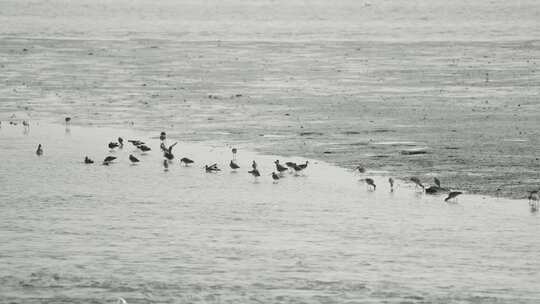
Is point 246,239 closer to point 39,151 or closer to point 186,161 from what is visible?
point 186,161

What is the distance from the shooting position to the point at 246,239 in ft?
59.0

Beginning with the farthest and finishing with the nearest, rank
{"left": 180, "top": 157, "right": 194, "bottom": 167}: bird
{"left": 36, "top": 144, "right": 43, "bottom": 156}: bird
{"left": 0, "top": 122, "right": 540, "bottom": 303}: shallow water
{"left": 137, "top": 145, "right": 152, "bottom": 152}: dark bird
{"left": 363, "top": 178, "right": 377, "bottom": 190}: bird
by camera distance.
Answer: {"left": 137, "top": 145, "right": 152, "bottom": 152}: dark bird → {"left": 36, "top": 144, "right": 43, "bottom": 156}: bird → {"left": 180, "top": 157, "right": 194, "bottom": 167}: bird → {"left": 363, "top": 178, "right": 377, "bottom": 190}: bird → {"left": 0, "top": 122, "right": 540, "bottom": 303}: shallow water

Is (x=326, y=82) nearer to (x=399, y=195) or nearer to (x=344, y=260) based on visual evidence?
(x=399, y=195)

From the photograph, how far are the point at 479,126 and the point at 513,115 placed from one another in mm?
2209

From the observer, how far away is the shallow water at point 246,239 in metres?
15.0

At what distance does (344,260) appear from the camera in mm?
16594

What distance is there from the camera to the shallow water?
15016 millimetres

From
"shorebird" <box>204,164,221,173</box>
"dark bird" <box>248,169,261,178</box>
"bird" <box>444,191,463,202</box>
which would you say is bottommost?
"bird" <box>444,191,463,202</box>

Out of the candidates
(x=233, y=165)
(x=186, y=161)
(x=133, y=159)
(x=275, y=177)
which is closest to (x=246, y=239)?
(x=275, y=177)

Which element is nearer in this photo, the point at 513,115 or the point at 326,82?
the point at 513,115

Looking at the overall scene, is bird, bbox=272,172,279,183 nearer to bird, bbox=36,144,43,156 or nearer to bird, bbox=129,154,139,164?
bird, bbox=129,154,139,164

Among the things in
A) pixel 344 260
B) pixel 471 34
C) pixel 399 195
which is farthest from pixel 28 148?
pixel 471 34

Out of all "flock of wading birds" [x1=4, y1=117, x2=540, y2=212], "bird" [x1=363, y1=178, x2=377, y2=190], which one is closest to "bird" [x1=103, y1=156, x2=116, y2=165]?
"flock of wading birds" [x1=4, y1=117, x2=540, y2=212]

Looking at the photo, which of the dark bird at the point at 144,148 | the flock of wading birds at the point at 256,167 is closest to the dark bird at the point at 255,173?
the flock of wading birds at the point at 256,167
